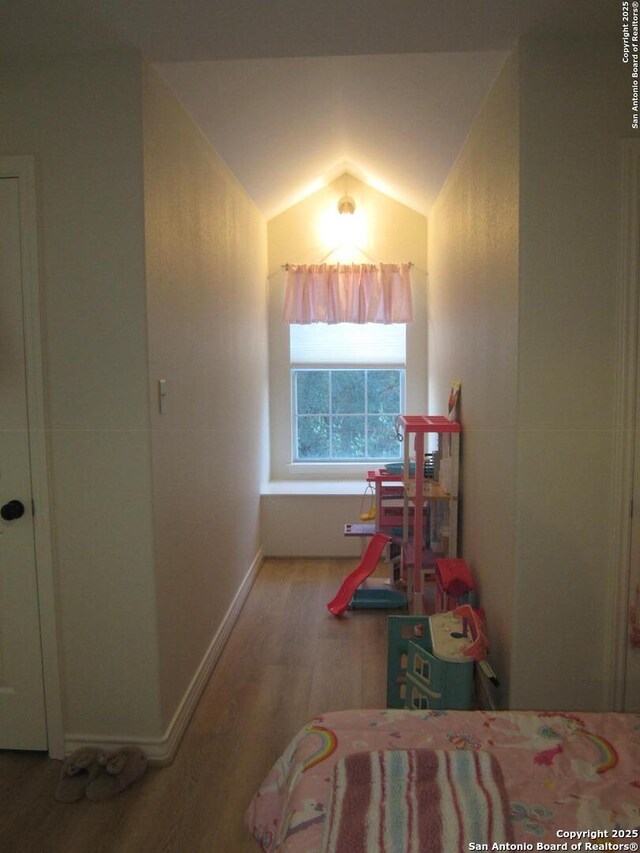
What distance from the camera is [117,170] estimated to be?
1.79 metres

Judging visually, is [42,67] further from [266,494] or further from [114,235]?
[266,494]

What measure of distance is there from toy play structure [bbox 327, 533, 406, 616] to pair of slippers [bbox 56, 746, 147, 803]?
4.74 feet

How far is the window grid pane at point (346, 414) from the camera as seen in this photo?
14.3 feet

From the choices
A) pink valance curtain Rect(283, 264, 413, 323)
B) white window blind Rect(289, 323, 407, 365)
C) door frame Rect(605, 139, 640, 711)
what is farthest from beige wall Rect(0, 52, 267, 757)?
white window blind Rect(289, 323, 407, 365)

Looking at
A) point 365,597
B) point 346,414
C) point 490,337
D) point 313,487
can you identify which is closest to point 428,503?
point 365,597

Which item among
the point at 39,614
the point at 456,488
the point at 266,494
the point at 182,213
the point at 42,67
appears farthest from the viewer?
the point at 266,494

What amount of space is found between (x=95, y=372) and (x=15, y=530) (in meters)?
0.60

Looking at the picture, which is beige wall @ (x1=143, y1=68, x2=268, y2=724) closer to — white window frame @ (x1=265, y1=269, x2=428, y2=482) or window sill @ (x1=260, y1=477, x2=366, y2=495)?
window sill @ (x1=260, y1=477, x2=366, y2=495)

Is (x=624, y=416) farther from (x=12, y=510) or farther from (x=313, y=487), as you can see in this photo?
(x=313, y=487)

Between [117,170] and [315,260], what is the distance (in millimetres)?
2511

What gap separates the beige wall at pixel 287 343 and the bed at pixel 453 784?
8.33ft

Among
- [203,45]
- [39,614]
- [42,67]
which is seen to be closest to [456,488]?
[39,614]

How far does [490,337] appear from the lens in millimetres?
2193

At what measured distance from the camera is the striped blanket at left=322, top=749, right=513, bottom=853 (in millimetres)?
991
